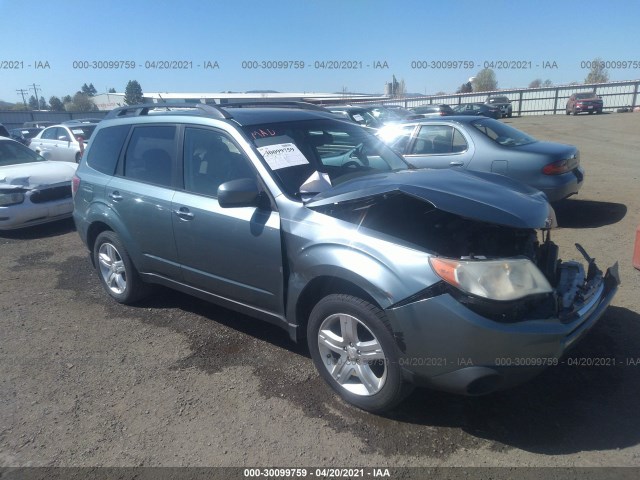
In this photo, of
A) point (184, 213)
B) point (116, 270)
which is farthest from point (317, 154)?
point (116, 270)

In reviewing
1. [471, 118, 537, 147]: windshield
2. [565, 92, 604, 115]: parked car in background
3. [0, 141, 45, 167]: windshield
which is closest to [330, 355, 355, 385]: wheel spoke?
[471, 118, 537, 147]: windshield

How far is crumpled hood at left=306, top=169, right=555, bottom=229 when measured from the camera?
291 centimetres

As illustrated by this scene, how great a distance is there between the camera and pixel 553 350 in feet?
8.99

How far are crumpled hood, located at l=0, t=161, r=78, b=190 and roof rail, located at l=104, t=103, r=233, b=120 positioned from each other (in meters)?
3.64

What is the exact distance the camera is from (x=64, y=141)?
46.6ft

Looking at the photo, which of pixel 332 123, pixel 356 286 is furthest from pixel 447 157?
pixel 356 286

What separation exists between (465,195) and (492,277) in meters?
0.62

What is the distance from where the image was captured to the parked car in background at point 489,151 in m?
6.95

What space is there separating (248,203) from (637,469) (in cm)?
273

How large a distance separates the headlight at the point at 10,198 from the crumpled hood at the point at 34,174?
13 cm

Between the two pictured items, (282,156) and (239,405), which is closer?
(239,405)

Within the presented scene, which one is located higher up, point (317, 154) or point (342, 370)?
point (317, 154)

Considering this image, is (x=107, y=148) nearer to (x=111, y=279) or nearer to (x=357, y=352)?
(x=111, y=279)

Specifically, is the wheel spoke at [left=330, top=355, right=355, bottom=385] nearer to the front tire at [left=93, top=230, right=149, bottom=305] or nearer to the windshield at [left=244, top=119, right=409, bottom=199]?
the windshield at [left=244, top=119, right=409, bottom=199]
